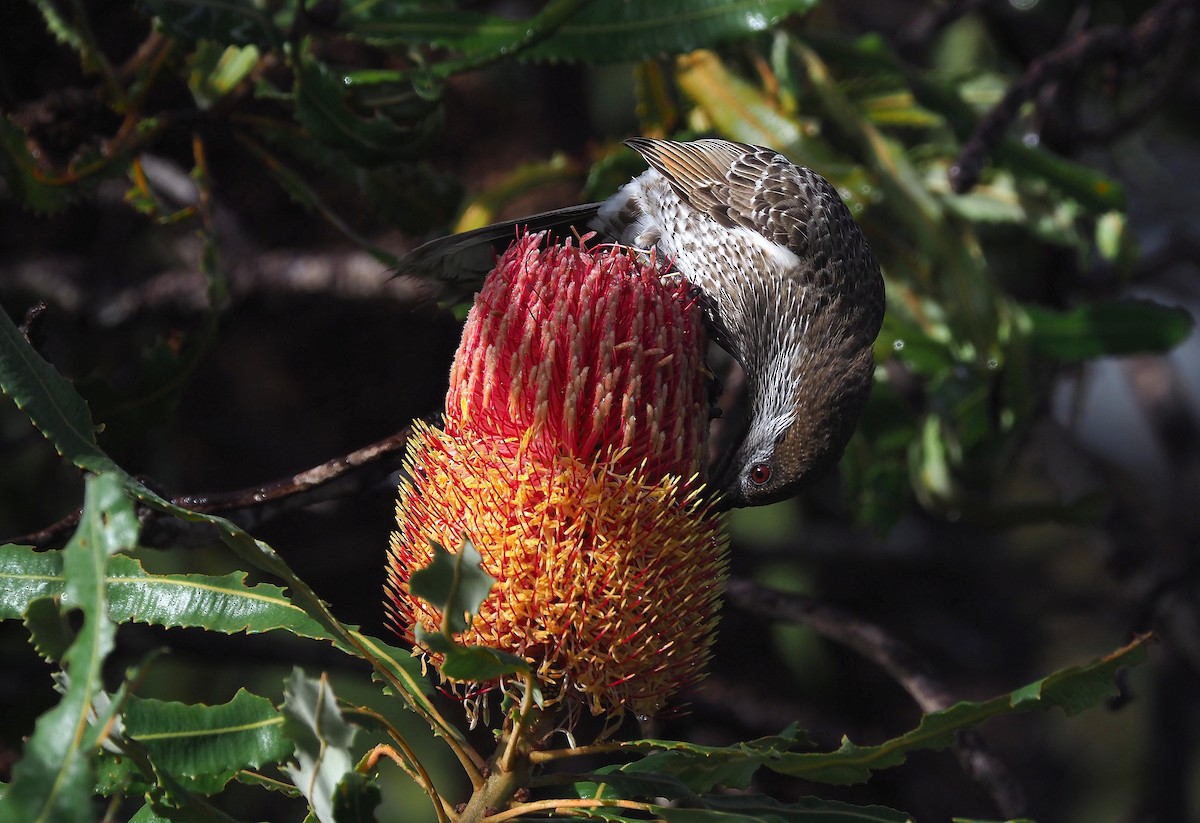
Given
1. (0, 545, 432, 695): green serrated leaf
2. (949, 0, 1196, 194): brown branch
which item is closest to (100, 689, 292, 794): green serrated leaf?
(0, 545, 432, 695): green serrated leaf

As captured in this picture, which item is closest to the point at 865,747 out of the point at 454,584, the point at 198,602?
the point at 454,584

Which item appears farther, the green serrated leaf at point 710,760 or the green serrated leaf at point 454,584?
the green serrated leaf at point 710,760

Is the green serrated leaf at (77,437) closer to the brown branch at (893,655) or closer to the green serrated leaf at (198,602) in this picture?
the green serrated leaf at (198,602)

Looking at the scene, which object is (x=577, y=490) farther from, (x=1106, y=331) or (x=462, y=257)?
(x=1106, y=331)

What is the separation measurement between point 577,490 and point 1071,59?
2.31 meters

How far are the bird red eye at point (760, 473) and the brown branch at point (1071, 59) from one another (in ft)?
3.68

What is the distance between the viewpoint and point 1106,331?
310 centimetres

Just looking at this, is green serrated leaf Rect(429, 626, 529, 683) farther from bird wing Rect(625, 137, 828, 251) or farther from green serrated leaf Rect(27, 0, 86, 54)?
green serrated leaf Rect(27, 0, 86, 54)

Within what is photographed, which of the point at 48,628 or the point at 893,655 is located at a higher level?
the point at 48,628

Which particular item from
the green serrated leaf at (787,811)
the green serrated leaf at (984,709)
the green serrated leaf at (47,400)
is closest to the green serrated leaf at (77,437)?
the green serrated leaf at (47,400)

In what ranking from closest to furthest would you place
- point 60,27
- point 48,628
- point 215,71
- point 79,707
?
1. point 79,707
2. point 48,628
3. point 60,27
4. point 215,71

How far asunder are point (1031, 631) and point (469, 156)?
2.84 metres

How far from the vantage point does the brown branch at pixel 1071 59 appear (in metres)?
2.76

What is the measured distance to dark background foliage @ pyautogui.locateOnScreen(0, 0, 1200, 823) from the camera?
2510mm
